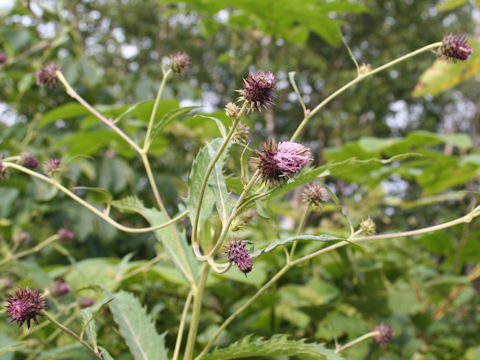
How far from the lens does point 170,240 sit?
2.46 feet

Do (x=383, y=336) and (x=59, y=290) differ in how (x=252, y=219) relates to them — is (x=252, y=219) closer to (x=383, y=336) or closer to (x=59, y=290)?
(x=383, y=336)

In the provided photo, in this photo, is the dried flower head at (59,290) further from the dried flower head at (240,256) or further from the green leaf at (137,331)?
the dried flower head at (240,256)

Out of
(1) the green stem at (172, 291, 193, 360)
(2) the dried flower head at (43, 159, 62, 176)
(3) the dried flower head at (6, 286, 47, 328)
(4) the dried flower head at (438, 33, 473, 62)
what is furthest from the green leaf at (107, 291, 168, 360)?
(4) the dried flower head at (438, 33, 473, 62)

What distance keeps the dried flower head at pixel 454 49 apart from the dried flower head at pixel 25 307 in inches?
24.9

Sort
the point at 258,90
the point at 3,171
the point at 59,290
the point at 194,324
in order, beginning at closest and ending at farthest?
the point at 258,90 < the point at 194,324 < the point at 3,171 < the point at 59,290

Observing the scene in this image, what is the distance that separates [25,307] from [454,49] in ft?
2.17

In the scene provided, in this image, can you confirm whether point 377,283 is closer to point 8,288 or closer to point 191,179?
point 191,179

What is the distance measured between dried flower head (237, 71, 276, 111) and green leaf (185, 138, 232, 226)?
4.2 inches

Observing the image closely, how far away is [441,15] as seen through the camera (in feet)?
48.6

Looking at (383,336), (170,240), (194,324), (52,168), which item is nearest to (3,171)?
(52,168)

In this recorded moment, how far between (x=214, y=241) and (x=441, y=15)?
659 inches

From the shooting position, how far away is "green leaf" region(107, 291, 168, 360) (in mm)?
654

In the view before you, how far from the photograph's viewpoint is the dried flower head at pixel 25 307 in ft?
1.62

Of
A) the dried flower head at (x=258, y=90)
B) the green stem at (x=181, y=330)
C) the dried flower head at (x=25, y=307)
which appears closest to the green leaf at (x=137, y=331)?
the green stem at (x=181, y=330)
